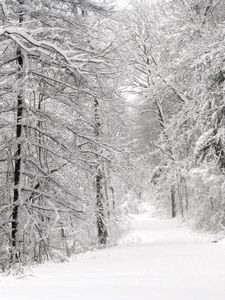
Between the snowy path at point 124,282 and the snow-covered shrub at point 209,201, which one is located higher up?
the snow-covered shrub at point 209,201

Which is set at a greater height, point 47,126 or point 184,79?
point 184,79

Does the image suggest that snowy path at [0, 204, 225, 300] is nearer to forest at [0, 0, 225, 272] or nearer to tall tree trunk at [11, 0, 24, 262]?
forest at [0, 0, 225, 272]

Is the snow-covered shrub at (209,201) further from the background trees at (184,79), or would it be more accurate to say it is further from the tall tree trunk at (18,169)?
the tall tree trunk at (18,169)

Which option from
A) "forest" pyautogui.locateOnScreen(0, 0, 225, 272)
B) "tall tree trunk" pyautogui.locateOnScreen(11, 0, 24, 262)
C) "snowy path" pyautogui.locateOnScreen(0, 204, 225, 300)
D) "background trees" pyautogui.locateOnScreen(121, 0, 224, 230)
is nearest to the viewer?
"snowy path" pyautogui.locateOnScreen(0, 204, 225, 300)

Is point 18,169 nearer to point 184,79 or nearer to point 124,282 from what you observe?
point 124,282

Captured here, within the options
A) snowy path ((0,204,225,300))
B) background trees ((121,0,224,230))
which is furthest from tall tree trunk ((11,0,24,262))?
background trees ((121,0,224,230))

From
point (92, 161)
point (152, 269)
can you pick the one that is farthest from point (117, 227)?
point (152, 269)

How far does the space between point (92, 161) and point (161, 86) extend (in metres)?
10.0

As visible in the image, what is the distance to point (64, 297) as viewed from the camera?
4.94 meters

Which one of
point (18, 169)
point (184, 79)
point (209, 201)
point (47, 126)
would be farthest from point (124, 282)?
point (209, 201)

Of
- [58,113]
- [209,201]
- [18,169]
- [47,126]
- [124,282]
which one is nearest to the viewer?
[124,282]

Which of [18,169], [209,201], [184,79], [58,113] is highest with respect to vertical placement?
[184,79]

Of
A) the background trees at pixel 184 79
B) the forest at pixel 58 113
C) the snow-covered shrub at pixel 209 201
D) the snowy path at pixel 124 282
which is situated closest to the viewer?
the snowy path at pixel 124 282

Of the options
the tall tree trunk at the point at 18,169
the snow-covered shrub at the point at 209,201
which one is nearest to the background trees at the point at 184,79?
the snow-covered shrub at the point at 209,201
